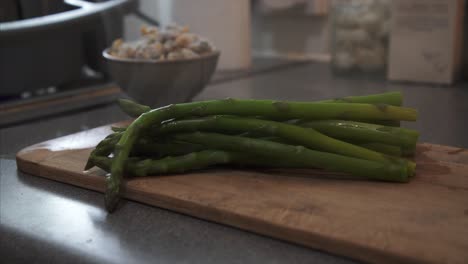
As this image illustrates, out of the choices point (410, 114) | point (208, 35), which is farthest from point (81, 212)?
point (208, 35)

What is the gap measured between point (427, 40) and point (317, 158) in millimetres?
774

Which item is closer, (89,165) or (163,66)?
(89,165)

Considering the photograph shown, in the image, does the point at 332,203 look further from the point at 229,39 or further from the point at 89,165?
the point at 229,39

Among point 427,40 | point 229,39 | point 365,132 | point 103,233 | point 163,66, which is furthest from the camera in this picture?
point 229,39

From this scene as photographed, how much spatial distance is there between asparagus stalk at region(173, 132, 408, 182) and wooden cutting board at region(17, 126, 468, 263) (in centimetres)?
1

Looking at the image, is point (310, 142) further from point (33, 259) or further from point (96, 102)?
point (96, 102)

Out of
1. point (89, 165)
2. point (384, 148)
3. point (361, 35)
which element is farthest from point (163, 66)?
point (361, 35)

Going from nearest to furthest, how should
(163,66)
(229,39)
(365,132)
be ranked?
(365,132), (163,66), (229,39)

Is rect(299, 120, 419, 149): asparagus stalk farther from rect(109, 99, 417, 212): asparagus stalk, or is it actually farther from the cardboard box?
the cardboard box

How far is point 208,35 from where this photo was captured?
1.45 metres

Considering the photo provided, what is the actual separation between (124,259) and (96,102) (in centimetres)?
75

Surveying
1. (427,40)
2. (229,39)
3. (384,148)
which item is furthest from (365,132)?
(229,39)

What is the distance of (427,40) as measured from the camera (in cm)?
124

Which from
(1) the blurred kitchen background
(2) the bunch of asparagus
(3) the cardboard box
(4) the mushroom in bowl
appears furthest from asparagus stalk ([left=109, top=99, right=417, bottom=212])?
(3) the cardboard box
